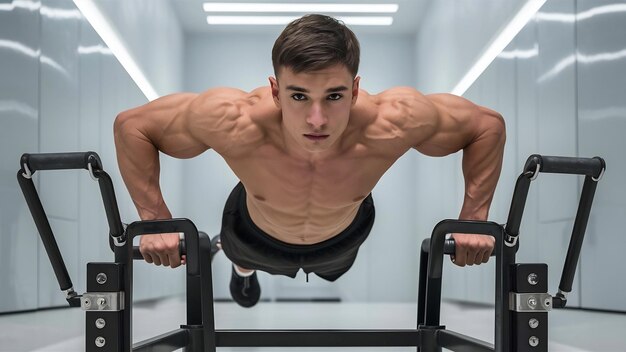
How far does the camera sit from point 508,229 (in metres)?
1.64

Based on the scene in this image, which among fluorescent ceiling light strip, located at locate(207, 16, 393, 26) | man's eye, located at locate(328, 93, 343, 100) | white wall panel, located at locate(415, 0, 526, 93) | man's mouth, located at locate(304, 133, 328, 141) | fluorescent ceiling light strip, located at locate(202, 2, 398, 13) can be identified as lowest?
man's mouth, located at locate(304, 133, 328, 141)

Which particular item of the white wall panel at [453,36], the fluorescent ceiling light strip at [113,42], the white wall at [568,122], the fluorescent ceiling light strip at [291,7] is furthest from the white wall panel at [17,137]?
the fluorescent ceiling light strip at [291,7]

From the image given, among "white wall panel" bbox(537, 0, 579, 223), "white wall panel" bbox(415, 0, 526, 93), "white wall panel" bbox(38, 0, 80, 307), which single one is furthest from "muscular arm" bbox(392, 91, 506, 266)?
"white wall panel" bbox(415, 0, 526, 93)

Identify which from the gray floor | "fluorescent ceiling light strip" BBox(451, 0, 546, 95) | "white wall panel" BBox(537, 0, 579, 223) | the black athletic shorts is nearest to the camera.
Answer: the black athletic shorts

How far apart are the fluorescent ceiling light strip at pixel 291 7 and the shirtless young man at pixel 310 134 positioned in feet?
17.0

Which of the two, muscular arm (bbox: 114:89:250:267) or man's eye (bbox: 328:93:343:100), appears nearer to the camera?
man's eye (bbox: 328:93:343:100)

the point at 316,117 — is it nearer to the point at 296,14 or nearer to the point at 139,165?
the point at 139,165

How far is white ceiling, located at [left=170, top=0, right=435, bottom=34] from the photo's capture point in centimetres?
741

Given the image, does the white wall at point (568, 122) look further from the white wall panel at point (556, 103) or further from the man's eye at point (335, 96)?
the man's eye at point (335, 96)

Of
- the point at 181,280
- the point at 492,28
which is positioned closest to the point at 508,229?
the point at 492,28

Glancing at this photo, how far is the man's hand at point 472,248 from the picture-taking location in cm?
198

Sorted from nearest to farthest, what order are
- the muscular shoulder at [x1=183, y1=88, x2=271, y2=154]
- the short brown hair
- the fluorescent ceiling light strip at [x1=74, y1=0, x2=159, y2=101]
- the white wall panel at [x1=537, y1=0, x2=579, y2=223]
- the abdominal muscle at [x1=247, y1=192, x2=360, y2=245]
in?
1. the short brown hair
2. the muscular shoulder at [x1=183, y1=88, x2=271, y2=154]
3. the abdominal muscle at [x1=247, y1=192, x2=360, y2=245]
4. the white wall panel at [x1=537, y1=0, x2=579, y2=223]
5. the fluorescent ceiling light strip at [x1=74, y1=0, x2=159, y2=101]

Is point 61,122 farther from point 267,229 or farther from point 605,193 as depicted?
point 605,193

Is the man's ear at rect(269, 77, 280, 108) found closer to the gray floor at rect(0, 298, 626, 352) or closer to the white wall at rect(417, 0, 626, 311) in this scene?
the gray floor at rect(0, 298, 626, 352)
